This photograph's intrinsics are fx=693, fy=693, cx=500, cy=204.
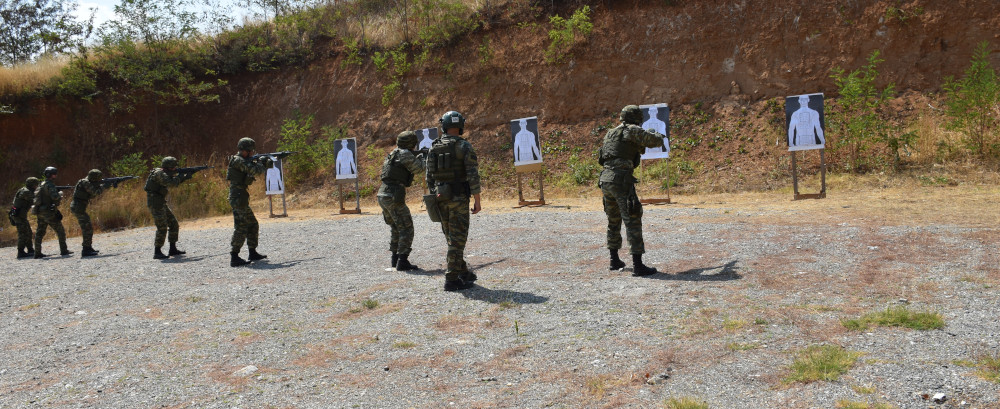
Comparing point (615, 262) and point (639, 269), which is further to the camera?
point (615, 262)

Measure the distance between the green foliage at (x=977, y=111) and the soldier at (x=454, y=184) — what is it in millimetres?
12496

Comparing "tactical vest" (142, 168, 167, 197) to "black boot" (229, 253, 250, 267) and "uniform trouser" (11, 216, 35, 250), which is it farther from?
"uniform trouser" (11, 216, 35, 250)

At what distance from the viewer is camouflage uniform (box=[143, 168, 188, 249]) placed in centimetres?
1313

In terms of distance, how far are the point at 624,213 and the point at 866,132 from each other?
10.6m

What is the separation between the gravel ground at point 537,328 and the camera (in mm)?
4504

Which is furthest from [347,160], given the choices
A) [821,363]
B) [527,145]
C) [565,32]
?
[821,363]

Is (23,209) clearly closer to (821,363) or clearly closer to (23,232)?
(23,232)

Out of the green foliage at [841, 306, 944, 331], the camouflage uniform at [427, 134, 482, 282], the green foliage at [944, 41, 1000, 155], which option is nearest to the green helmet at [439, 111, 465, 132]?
the camouflage uniform at [427, 134, 482, 282]

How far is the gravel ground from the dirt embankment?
32.5 feet

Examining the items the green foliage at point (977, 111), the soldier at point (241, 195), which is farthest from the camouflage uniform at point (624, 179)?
the green foliage at point (977, 111)

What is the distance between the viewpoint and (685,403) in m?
4.03

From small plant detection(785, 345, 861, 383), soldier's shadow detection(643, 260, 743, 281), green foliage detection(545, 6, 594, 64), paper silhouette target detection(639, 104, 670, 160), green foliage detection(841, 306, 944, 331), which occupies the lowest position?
small plant detection(785, 345, 861, 383)

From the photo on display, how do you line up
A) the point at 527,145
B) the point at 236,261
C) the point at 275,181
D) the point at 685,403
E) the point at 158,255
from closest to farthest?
the point at 685,403
the point at 236,261
the point at 158,255
the point at 527,145
the point at 275,181

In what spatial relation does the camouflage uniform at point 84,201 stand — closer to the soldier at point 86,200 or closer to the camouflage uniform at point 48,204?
the soldier at point 86,200
